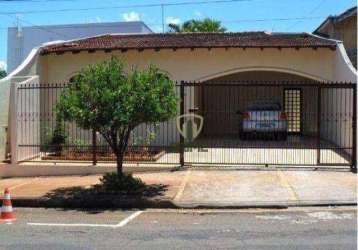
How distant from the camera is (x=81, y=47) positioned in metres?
20.5

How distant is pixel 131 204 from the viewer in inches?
458

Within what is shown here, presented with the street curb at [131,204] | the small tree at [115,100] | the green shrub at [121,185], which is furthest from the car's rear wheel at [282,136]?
the street curb at [131,204]

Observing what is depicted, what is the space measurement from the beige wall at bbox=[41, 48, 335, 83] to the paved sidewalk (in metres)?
6.06

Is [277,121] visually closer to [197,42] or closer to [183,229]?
[197,42]

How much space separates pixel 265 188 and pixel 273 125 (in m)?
7.27

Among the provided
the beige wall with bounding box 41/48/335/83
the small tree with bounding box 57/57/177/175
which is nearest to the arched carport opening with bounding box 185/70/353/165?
the beige wall with bounding box 41/48/335/83

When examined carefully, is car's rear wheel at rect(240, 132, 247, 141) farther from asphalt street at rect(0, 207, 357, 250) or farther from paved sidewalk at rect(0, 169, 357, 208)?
asphalt street at rect(0, 207, 357, 250)

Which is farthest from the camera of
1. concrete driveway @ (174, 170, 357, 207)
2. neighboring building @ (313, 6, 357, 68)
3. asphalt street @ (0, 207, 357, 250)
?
neighboring building @ (313, 6, 357, 68)

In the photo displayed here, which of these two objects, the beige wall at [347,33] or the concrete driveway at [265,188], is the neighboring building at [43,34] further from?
the concrete driveway at [265,188]

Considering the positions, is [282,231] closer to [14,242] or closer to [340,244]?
[340,244]

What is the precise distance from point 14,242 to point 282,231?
372 cm

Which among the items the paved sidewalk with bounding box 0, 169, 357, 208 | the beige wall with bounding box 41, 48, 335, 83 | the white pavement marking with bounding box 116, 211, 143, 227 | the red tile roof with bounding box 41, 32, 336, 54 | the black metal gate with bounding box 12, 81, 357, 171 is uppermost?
the red tile roof with bounding box 41, 32, 336, 54

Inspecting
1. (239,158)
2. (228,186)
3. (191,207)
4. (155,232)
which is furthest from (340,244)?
(239,158)

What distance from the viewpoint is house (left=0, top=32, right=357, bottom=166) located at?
54.6 feet
